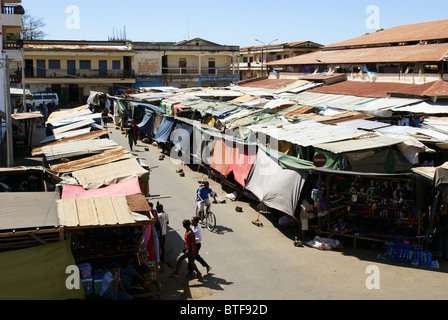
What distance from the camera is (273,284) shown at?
30.6ft

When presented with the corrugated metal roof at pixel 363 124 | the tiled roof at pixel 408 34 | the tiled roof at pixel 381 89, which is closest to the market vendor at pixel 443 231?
the corrugated metal roof at pixel 363 124

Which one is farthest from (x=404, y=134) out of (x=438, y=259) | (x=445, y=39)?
(x=445, y=39)

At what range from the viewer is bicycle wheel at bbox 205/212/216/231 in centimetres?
1260

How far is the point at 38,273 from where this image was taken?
748 centimetres

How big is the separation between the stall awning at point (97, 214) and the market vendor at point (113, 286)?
89 centimetres

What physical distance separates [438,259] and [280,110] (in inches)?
490

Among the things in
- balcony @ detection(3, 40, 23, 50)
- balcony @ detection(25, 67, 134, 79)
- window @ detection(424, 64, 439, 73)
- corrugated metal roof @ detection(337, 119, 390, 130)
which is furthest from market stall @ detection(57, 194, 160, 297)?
balcony @ detection(25, 67, 134, 79)

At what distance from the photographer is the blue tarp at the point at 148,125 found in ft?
85.4

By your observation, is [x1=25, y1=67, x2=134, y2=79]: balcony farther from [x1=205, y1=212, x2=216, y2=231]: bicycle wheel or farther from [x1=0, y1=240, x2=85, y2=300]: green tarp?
[x1=0, y1=240, x2=85, y2=300]: green tarp

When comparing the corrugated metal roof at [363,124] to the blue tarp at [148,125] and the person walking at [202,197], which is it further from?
the blue tarp at [148,125]

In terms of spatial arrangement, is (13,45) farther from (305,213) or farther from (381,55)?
(305,213)

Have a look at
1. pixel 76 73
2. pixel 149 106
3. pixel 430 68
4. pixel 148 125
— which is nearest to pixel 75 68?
pixel 76 73

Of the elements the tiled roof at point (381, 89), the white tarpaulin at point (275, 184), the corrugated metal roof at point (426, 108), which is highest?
the tiled roof at point (381, 89)

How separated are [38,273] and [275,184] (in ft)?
22.4
